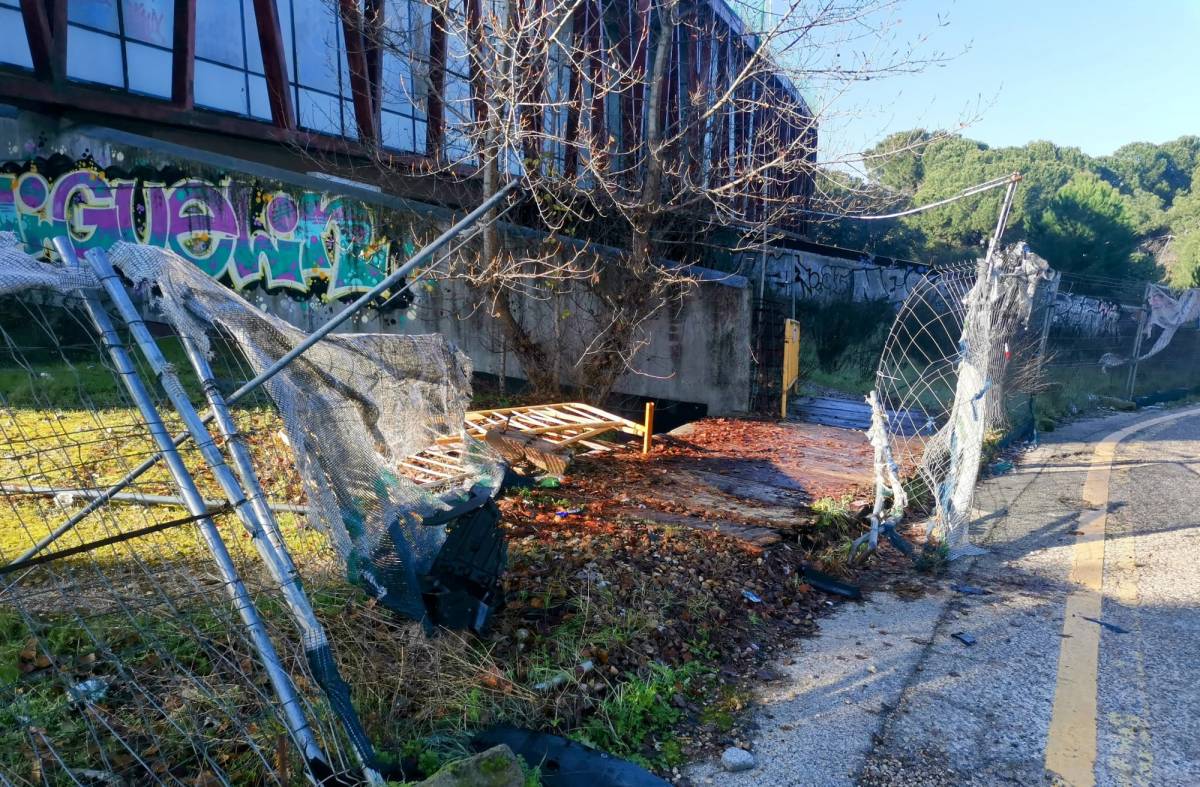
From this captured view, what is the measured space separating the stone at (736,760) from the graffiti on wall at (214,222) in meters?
9.07

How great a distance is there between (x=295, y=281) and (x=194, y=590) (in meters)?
7.94

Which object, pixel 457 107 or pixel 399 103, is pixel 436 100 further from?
pixel 399 103

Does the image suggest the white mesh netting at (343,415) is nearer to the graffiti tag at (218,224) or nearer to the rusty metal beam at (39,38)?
the graffiti tag at (218,224)

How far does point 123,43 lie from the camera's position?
1164 centimetres

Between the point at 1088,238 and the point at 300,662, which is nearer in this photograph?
the point at 300,662

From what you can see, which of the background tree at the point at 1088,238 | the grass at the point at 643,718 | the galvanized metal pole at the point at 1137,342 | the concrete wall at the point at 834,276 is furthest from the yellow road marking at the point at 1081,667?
the background tree at the point at 1088,238

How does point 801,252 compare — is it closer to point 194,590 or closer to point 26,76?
point 26,76

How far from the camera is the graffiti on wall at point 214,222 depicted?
952 centimetres

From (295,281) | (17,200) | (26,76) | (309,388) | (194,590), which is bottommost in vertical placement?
(194,590)

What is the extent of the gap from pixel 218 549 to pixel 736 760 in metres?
2.12

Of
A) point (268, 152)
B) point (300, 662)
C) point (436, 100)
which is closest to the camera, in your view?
point (300, 662)

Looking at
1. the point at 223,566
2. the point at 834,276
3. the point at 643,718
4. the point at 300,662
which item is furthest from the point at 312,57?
the point at 834,276

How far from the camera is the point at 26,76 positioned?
10375 millimetres

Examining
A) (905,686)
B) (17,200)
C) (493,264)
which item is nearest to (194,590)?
(905,686)
